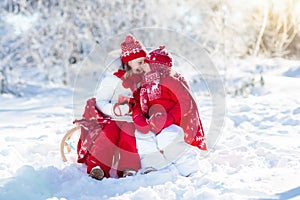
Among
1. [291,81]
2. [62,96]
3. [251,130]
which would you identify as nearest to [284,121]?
[251,130]

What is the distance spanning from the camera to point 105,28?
479 inches

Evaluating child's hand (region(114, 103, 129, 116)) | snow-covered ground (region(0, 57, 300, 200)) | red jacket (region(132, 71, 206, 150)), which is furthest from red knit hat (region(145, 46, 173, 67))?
snow-covered ground (region(0, 57, 300, 200))

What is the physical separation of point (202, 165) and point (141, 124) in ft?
1.98

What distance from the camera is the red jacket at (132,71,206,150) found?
363 centimetres

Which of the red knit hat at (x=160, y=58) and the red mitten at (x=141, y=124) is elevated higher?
the red knit hat at (x=160, y=58)

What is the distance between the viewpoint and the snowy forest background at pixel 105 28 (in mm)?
11141

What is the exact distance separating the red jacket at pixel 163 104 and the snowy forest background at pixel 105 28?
6.30 m

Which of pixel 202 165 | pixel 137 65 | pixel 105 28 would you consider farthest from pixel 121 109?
pixel 105 28

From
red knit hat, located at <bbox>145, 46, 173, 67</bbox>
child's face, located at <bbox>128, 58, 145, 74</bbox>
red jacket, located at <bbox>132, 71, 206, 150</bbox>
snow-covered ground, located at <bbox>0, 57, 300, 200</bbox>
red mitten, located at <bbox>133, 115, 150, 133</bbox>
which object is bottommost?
snow-covered ground, located at <bbox>0, 57, 300, 200</bbox>

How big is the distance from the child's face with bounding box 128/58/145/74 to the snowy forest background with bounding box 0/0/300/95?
244 inches

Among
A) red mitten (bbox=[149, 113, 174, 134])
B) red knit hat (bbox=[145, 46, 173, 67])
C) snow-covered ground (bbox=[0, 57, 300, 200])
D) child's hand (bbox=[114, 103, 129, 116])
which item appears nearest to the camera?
snow-covered ground (bbox=[0, 57, 300, 200])

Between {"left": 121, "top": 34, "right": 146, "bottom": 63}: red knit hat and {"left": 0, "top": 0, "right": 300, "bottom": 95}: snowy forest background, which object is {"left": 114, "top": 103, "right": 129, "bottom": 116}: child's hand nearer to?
{"left": 121, "top": 34, "right": 146, "bottom": 63}: red knit hat


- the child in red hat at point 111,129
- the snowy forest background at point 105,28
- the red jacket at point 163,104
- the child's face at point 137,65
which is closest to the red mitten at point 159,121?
the red jacket at point 163,104

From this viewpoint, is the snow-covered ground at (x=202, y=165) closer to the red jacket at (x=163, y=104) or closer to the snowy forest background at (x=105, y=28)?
the red jacket at (x=163, y=104)
